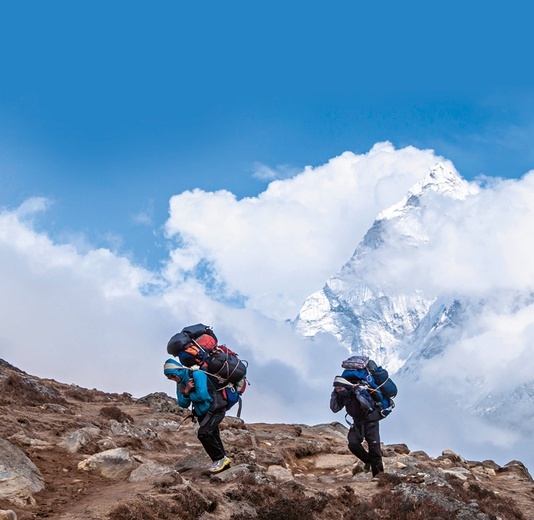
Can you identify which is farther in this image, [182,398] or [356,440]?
[356,440]

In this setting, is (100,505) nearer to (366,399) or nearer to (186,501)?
(186,501)

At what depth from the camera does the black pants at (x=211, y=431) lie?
13336mm

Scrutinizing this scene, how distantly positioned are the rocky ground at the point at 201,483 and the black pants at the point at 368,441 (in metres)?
0.39

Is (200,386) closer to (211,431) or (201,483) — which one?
(211,431)

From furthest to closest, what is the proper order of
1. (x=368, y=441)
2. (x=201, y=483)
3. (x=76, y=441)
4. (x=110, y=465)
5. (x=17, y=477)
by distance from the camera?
(x=368, y=441), (x=76, y=441), (x=110, y=465), (x=201, y=483), (x=17, y=477)

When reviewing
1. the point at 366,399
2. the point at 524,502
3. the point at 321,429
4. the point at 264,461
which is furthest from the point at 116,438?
the point at 321,429

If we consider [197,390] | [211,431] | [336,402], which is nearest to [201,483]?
[211,431]

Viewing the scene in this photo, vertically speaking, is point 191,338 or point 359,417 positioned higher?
point 359,417

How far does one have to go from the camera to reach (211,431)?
13.4 m

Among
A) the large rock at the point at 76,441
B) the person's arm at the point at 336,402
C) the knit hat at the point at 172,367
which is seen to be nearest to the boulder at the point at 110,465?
the large rock at the point at 76,441

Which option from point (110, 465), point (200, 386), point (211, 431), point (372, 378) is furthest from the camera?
point (372, 378)

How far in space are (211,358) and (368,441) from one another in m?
4.70

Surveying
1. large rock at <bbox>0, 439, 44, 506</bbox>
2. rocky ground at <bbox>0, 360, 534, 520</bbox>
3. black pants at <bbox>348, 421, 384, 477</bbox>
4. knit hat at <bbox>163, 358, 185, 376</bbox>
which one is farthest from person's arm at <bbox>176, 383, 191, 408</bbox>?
black pants at <bbox>348, 421, 384, 477</bbox>

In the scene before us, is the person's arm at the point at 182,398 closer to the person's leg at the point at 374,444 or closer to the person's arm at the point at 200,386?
the person's arm at the point at 200,386
